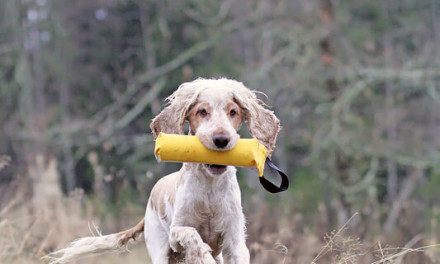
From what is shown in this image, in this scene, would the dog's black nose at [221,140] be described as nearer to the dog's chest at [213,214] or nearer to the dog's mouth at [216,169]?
the dog's mouth at [216,169]

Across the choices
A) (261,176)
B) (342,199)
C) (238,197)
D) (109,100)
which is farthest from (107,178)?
(109,100)

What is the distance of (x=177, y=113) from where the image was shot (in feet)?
14.1

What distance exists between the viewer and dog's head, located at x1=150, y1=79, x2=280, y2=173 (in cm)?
404

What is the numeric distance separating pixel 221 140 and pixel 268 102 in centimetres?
744

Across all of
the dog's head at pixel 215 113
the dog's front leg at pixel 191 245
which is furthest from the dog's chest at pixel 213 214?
the dog's head at pixel 215 113

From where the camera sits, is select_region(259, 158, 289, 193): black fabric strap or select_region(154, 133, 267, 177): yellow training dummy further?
select_region(259, 158, 289, 193): black fabric strap

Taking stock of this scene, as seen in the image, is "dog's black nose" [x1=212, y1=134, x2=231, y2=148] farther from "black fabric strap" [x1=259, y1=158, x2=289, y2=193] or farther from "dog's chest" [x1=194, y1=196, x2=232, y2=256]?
"dog's chest" [x1=194, y1=196, x2=232, y2=256]

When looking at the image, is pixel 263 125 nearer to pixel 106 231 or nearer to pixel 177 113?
pixel 177 113

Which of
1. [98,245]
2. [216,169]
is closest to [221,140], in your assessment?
[216,169]

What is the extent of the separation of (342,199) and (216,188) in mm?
6923

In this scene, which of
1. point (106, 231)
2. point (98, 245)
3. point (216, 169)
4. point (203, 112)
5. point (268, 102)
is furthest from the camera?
point (268, 102)

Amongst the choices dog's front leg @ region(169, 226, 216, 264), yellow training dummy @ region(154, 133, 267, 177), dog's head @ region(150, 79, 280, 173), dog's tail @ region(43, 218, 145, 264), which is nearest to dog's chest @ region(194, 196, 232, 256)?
dog's front leg @ region(169, 226, 216, 264)

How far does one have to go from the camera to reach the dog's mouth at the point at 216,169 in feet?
13.1

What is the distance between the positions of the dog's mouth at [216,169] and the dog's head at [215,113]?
16 millimetres
